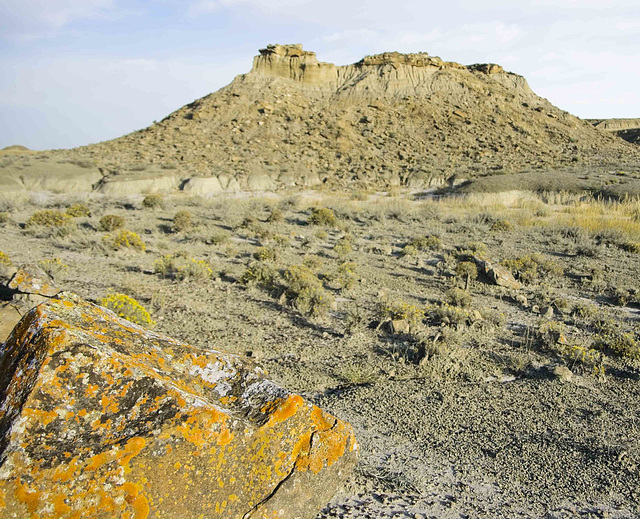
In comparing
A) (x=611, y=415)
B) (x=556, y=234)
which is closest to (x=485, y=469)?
(x=611, y=415)

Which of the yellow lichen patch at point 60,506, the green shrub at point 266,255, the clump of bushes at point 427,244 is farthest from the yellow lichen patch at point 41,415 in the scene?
the clump of bushes at point 427,244

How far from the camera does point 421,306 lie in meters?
7.08

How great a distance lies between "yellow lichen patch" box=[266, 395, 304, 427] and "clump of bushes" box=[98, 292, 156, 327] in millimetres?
3831

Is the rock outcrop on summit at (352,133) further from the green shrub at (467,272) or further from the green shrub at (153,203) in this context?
the green shrub at (467,272)

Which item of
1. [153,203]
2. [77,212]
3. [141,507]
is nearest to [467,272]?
[141,507]

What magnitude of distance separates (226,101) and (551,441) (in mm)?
43256

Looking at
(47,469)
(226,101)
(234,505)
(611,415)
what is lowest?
(611,415)

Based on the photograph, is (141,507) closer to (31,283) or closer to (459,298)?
(31,283)

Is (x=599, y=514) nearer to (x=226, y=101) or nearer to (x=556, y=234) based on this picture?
(x=556, y=234)

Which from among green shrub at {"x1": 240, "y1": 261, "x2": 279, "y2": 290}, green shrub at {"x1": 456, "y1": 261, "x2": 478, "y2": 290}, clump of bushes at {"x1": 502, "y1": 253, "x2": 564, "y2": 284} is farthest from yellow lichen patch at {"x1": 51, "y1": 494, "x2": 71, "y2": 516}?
clump of bushes at {"x1": 502, "y1": 253, "x2": 564, "y2": 284}

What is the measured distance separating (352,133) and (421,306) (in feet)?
109

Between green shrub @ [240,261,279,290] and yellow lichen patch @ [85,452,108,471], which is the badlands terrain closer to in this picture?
green shrub @ [240,261,279,290]

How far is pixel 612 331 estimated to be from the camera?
5.82m

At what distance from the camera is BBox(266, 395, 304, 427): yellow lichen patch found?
2.12 metres
